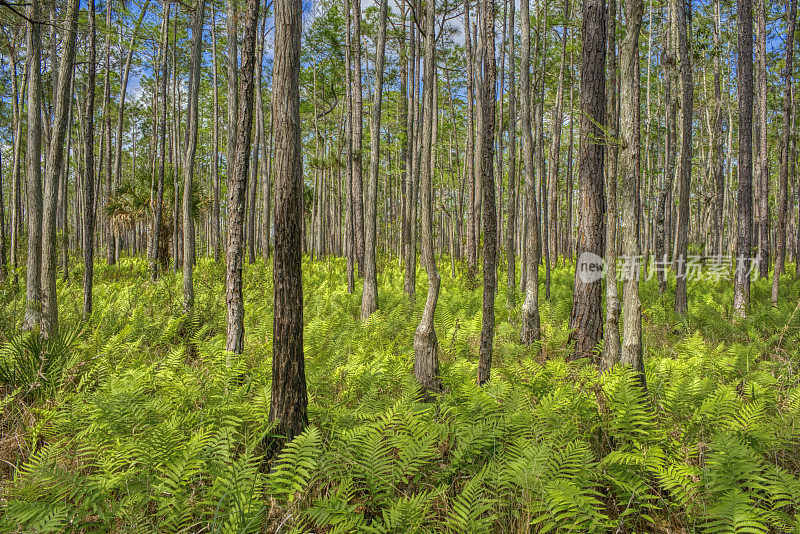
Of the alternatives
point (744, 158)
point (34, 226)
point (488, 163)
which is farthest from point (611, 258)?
point (744, 158)

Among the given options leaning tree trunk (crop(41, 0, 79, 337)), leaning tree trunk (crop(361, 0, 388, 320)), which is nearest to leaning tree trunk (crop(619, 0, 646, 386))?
leaning tree trunk (crop(361, 0, 388, 320))

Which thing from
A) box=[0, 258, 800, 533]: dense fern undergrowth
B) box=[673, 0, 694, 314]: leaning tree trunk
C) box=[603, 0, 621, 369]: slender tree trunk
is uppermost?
box=[673, 0, 694, 314]: leaning tree trunk

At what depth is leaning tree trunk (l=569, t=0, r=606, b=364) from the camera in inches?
201

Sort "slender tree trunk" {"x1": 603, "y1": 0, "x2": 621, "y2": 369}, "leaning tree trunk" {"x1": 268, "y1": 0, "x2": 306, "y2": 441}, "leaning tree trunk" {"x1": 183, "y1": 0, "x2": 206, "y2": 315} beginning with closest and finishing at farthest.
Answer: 1. "leaning tree trunk" {"x1": 268, "y1": 0, "x2": 306, "y2": 441}
2. "slender tree trunk" {"x1": 603, "y1": 0, "x2": 621, "y2": 369}
3. "leaning tree trunk" {"x1": 183, "y1": 0, "x2": 206, "y2": 315}

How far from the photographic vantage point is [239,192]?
4.38 metres

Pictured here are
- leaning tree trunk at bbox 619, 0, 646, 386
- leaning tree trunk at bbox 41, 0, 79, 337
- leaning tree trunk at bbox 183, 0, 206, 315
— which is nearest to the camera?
leaning tree trunk at bbox 619, 0, 646, 386

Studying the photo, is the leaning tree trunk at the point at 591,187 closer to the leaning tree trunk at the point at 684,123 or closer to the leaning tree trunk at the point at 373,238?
the leaning tree trunk at the point at 684,123

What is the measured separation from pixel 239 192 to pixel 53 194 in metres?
2.70

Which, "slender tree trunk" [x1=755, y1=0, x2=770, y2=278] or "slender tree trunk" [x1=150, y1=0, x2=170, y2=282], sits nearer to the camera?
"slender tree trunk" [x1=150, y1=0, x2=170, y2=282]

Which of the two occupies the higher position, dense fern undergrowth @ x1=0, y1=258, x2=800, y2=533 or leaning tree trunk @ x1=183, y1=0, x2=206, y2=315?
leaning tree trunk @ x1=183, y1=0, x2=206, y2=315

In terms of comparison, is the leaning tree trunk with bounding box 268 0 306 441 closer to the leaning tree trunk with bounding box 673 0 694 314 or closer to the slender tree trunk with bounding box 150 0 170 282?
the leaning tree trunk with bounding box 673 0 694 314

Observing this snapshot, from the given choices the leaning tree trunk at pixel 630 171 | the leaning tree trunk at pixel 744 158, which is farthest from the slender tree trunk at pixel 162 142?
the leaning tree trunk at pixel 744 158

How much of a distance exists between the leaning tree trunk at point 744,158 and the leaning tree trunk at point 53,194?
11710 millimetres

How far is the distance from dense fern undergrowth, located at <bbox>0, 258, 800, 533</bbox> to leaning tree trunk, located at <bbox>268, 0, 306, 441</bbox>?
1.93ft
